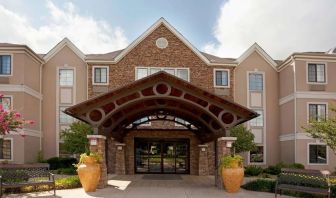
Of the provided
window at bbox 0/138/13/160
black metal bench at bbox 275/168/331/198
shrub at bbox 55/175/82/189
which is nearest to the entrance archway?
shrub at bbox 55/175/82/189

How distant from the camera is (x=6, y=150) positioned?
23.1m

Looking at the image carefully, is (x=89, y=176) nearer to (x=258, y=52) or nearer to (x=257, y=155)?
(x=257, y=155)

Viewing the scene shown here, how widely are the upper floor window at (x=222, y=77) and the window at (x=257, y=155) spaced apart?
18.3 ft

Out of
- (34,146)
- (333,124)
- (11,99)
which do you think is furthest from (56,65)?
(333,124)

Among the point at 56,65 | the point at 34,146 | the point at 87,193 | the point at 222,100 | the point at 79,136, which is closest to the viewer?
the point at 87,193

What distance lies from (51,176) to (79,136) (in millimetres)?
9430

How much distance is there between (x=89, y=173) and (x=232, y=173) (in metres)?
5.36

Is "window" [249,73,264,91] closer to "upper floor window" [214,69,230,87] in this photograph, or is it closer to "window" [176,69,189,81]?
"upper floor window" [214,69,230,87]

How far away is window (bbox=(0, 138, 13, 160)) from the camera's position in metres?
23.0

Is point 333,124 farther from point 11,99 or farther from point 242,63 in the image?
point 11,99

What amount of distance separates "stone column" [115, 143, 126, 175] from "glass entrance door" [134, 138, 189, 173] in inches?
55.4

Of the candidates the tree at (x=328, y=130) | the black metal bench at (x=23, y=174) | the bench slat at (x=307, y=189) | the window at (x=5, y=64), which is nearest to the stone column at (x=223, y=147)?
the bench slat at (x=307, y=189)

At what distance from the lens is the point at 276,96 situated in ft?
90.1

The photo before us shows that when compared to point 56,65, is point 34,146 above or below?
below
